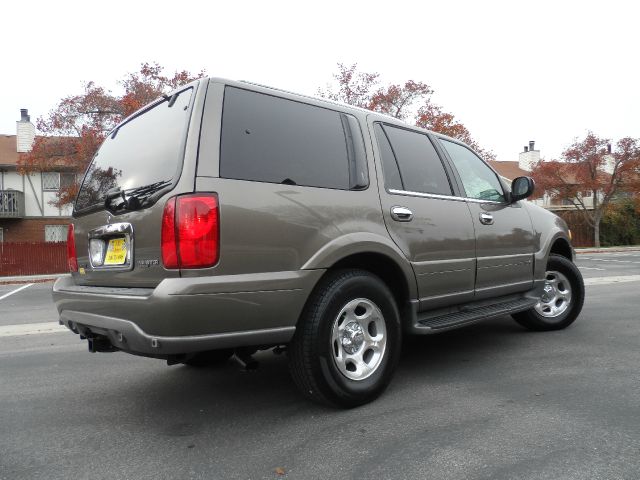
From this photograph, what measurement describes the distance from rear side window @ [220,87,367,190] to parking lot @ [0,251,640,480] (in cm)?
144

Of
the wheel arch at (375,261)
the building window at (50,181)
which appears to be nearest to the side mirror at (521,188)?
the wheel arch at (375,261)

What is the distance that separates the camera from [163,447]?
2.61 m

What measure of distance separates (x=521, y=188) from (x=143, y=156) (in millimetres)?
3330

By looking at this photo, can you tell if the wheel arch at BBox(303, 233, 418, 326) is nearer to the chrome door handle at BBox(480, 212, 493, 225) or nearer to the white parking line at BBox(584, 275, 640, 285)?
the chrome door handle at BBox(480, 212, 493, 225)

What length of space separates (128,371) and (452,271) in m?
2.80

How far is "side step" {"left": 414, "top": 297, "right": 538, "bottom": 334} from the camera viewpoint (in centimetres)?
343

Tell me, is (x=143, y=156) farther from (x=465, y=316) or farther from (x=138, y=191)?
(x=465, y=316)

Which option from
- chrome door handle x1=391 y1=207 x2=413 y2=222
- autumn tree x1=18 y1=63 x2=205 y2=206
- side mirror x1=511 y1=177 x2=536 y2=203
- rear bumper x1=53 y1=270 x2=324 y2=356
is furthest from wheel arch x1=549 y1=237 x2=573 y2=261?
autumn tree x1=18 y1=63 x2=205 y2=206

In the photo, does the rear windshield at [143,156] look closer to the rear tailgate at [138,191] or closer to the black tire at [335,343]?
the rear tailgate at [138,191]

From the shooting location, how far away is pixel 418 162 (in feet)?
12.5

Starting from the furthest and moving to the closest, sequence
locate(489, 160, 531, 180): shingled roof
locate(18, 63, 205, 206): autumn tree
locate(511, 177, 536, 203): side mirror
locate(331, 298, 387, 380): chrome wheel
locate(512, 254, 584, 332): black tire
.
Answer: locate(489, 160, 531, 180): shingled roof
locate(18, 63, 205, 206): autumn tree
locate(512, 254, 584, 332): black tire
locate(511, 177, 536, 203): side mirror
locate(331, 298, 387, 380): chrome wheel

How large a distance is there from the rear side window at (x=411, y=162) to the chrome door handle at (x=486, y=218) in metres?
0.40

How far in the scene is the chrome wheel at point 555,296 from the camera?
5168 millimetres

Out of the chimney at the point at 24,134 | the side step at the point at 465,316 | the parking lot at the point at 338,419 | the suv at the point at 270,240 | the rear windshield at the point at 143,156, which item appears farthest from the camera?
the chimney at the point at 24,134
